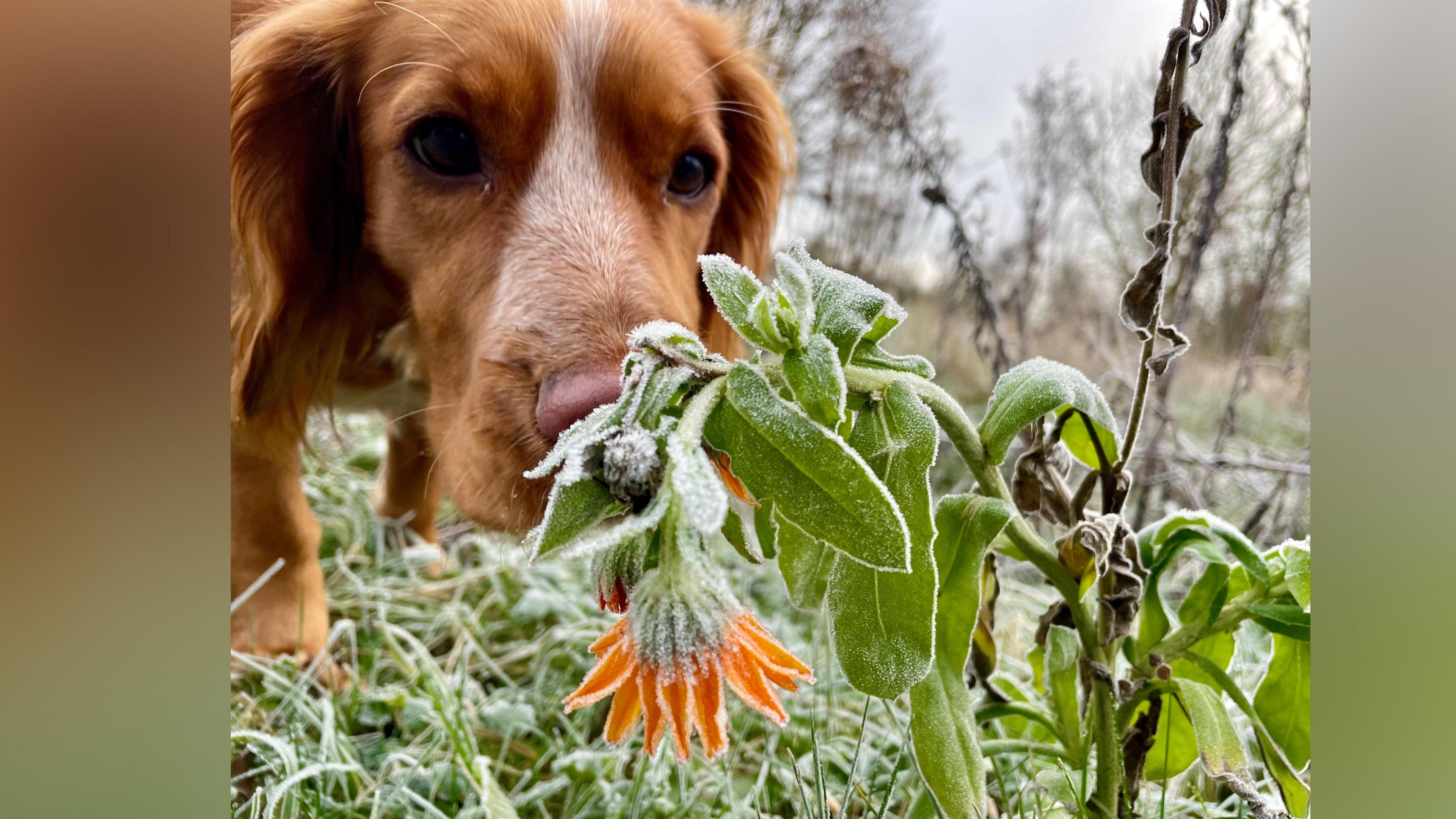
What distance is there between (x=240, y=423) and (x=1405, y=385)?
0.91m

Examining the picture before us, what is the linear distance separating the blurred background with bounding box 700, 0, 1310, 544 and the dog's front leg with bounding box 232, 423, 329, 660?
61cm

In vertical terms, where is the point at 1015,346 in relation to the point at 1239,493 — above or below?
above

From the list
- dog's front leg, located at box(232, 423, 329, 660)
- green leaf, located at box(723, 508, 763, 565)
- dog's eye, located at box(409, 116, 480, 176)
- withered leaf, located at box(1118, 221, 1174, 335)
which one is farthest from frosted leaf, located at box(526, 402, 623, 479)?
dog's front leg, located at box(232, 423, 329, 660)

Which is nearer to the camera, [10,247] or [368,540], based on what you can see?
[10,247]

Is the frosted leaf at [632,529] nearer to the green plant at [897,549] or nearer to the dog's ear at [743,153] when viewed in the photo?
the green plant at [897,549]

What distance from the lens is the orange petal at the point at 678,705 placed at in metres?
0.37

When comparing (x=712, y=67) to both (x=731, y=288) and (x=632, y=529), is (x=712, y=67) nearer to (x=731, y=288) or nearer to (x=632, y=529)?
(x=731, y=288)

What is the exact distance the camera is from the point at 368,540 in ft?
4.53

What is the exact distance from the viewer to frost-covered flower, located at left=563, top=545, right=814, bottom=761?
36 centimetres

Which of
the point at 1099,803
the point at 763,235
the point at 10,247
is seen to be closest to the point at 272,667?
the point at 10,247

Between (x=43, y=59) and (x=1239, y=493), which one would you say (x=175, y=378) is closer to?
(x=43, y=59)

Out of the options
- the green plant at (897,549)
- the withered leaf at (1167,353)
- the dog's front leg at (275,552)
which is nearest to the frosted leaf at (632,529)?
the green plant at (897,549)

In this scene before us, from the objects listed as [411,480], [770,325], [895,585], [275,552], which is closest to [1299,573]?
[895,585]

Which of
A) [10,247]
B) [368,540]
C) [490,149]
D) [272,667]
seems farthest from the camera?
[368,540]
